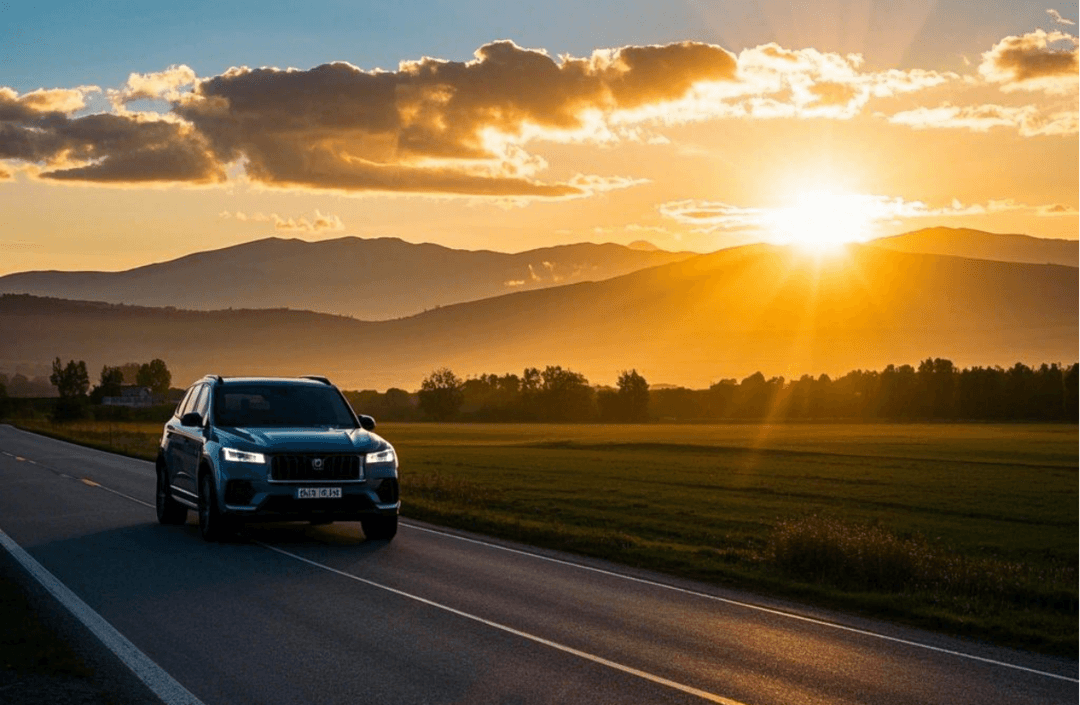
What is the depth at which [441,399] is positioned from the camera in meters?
168

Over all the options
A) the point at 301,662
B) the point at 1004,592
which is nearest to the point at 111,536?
the point at 301,662

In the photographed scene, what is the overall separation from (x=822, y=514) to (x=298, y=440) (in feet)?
55.5

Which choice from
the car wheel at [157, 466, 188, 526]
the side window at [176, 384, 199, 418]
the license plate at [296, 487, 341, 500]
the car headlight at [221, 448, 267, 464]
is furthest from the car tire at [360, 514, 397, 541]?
the side window at [176, 384, 199, 418]

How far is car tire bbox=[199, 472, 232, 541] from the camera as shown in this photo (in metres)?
18.9

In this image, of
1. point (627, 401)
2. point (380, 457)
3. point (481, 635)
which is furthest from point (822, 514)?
point (627, 401)

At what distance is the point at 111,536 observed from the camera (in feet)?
66.0

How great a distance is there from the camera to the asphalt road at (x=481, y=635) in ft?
32.4

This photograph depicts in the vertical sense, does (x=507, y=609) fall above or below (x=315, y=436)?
below

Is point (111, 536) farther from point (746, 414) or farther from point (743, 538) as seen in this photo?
point (746, 414)

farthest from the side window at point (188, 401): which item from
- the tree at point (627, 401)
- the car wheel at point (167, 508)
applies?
the tree at point (627, 401)

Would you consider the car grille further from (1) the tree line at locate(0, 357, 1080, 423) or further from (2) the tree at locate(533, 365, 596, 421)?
(2) the tree at locate(533, 365, 596, 421)

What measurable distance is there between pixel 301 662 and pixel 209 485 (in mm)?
9247

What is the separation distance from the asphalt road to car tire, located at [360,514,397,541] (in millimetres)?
373

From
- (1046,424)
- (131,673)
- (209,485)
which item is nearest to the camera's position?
(131,673)
